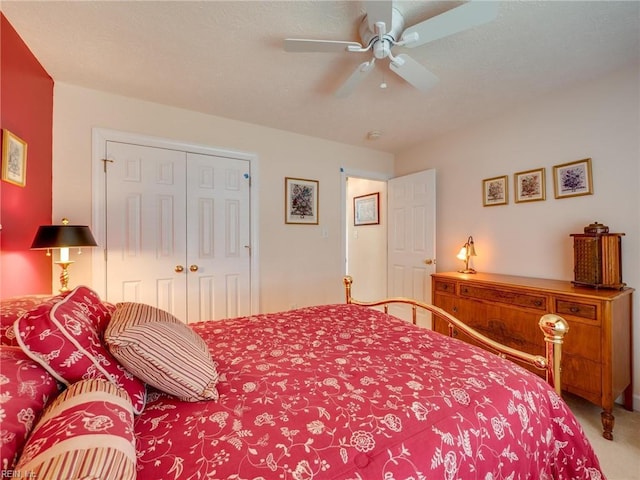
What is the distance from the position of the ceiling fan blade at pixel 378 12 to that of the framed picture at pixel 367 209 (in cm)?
303

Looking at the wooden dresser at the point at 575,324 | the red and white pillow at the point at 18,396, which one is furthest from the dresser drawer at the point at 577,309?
the red and white pillow at the point at 18,396

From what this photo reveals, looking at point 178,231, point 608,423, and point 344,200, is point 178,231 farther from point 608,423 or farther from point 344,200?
point 608,423

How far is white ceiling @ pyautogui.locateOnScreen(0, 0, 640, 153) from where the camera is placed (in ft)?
5.10

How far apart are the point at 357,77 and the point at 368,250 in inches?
123

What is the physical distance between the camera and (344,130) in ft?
10.8

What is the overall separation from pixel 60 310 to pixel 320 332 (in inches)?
44.2

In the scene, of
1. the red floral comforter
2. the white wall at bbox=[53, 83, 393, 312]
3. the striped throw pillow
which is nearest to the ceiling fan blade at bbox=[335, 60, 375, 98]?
the white wall at bbox=[53, 83, 393, 312]

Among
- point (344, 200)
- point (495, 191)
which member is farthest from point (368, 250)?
point (495, 191)

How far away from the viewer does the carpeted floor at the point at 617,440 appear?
154 centimetres

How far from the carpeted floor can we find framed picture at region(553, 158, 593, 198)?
1.65 meters

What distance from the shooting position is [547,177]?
2520 mm

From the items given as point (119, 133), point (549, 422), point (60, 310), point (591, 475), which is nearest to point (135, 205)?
point (119, 133)

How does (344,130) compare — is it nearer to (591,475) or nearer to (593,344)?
(593,344)

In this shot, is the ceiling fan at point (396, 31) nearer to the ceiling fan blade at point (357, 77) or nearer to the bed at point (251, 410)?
the ceiling fan blade at point (357, 77)
